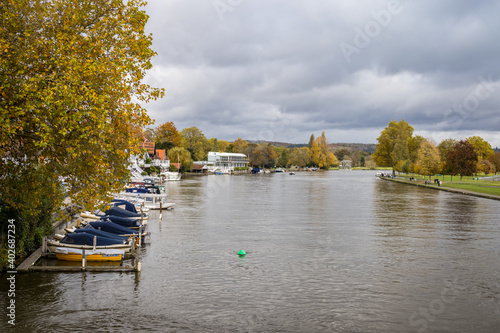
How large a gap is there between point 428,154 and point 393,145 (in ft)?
123

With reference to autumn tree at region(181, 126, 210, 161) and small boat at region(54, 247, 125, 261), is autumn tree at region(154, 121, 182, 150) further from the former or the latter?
small boat at region(54, 247, 125, 261)

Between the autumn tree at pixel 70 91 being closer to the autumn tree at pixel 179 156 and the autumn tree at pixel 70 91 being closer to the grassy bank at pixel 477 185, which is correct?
the grassy bank at pixel 477 185

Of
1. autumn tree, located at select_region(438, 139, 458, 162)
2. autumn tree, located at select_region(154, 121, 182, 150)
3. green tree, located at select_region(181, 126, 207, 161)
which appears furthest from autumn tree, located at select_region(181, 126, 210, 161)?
autumn tree, located at select_region(438, 139, 458, 162)

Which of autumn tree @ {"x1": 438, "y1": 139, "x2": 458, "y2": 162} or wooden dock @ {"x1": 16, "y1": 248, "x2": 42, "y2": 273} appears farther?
autumn tree @ {"x1": 438, "y1": 139, "x2": 458, "y2": 162}

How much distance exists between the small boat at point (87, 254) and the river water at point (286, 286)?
200cm

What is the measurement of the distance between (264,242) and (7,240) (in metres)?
15.9

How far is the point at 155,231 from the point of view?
35281 millimetres

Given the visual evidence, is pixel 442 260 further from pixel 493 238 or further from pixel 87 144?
pixel 87 144

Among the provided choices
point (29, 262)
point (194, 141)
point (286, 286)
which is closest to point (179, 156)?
point (194, 141)

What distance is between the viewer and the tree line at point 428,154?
89.7 meters

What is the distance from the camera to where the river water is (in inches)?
630

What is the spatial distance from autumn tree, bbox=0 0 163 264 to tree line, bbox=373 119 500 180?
8484 centimetres

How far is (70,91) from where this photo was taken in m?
15.7

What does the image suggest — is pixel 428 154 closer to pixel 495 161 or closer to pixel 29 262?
pixel 495 161
